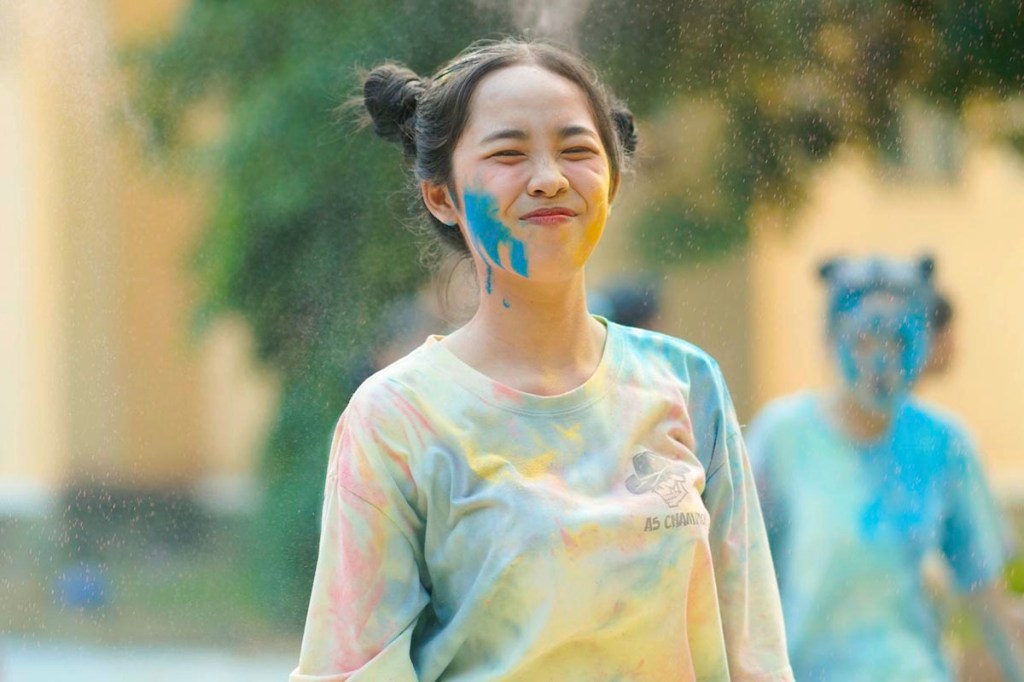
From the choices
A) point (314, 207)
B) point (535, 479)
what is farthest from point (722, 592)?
point (314, 207)

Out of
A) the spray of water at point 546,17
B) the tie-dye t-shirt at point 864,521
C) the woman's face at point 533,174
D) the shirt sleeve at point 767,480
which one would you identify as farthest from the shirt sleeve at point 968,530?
the woman's face at point 533,174

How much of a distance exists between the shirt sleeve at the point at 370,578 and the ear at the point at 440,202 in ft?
0.82

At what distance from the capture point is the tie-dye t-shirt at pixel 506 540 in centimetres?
131

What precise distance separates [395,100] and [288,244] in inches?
32.0

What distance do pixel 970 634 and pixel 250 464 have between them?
45.6 inches

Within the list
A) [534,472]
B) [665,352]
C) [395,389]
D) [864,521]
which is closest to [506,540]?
[534,472]

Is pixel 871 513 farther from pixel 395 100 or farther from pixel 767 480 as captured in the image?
pixel 395 100

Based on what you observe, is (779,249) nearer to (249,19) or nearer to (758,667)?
(249,19)

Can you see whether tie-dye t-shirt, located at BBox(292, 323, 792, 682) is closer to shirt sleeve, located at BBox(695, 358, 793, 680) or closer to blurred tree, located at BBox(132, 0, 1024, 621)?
shirt sleeve, located at BBox(695, 358, 793, 680)

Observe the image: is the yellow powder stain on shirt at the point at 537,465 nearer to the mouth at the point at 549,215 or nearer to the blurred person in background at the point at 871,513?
the mouth at the point at 549,215

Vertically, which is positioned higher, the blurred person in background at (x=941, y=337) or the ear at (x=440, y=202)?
the ear at (x=440, y=202)

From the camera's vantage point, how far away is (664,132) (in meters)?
2.35

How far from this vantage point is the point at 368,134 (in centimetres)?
231

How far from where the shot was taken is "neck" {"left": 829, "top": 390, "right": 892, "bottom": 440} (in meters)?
2.33
